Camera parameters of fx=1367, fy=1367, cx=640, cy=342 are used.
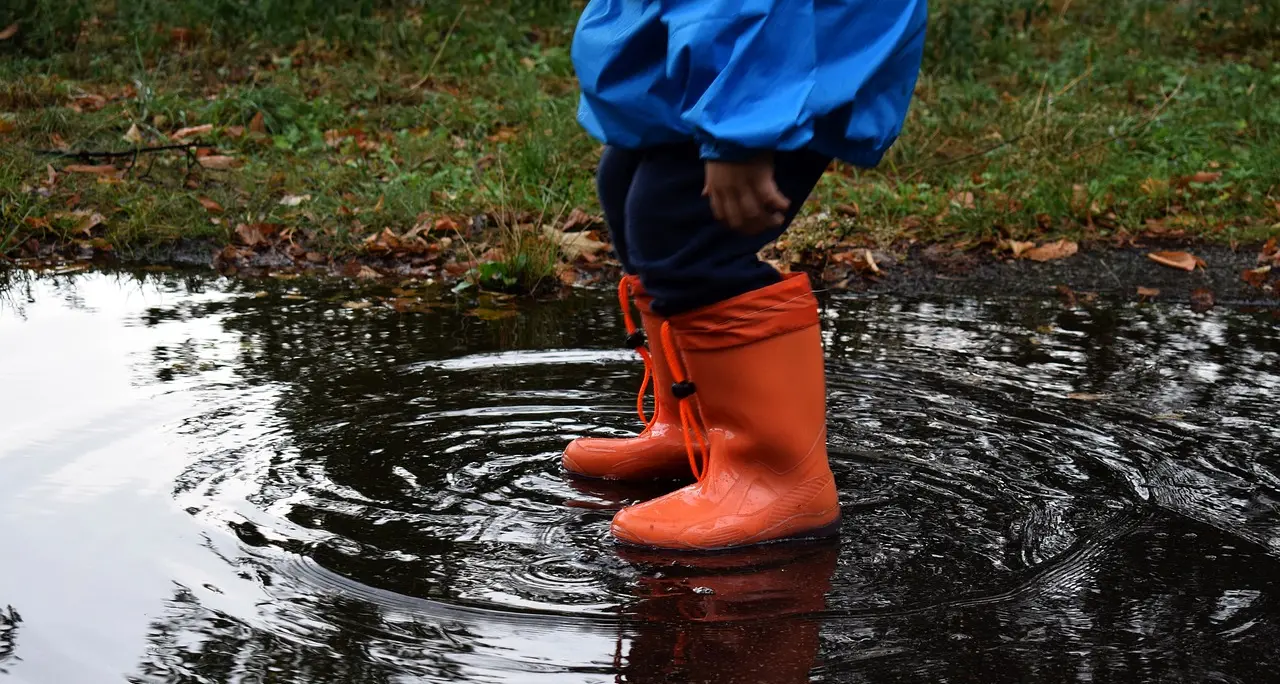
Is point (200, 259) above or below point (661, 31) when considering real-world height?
below

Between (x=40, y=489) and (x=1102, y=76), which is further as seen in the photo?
(x=1102, y=76)

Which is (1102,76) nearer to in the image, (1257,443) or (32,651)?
(1257,443)

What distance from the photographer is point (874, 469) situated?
2627 mm

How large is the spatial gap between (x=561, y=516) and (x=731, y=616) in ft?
1.65

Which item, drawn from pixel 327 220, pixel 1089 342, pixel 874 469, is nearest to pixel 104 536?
pixel 874 469

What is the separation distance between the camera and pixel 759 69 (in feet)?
6.67

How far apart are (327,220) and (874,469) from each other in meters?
2.90

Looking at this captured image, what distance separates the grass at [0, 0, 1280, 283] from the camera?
495 centimetres

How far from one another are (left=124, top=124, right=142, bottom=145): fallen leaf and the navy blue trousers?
13.4 feet

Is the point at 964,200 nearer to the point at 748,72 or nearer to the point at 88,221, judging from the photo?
the point at 88,221

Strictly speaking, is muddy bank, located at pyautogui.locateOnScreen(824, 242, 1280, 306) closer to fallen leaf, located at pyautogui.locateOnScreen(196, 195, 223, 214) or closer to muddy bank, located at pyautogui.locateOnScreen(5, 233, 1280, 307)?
muddy bank, located at pyautogui.locateOnScreen(5, 233, 1280, 307)

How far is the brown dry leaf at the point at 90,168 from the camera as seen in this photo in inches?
211

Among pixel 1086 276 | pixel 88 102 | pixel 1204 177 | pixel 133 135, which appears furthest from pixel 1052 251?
pixel 88 102

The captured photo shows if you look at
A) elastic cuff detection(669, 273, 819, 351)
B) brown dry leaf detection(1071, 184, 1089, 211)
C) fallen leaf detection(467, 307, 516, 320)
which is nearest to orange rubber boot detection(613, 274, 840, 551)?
elastic cuff detection(669, 273, 819, 351)
